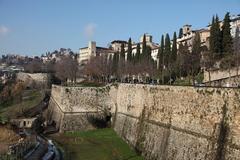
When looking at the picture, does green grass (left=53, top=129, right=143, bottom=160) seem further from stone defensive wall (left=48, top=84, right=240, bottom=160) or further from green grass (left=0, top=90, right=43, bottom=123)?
green grass (left=0, top=90, right=43, bottom=123)

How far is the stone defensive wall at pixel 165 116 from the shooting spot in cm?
2350

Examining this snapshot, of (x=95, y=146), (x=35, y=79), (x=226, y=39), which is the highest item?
(x=226, y=39)

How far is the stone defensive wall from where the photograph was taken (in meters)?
23.5

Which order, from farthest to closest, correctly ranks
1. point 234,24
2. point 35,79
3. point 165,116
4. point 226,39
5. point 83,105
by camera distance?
point 35,79, point 234,24, point 226,39, point 83,105, point 165,116

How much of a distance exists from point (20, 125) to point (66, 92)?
930 cm

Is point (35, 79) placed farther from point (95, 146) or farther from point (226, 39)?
point (95, 146)

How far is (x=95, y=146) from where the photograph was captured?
38438mm

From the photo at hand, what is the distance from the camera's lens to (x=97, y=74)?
273 ft

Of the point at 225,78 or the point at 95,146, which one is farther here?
the point at 225,78

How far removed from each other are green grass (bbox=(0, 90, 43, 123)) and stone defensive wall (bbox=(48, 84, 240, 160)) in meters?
12.9

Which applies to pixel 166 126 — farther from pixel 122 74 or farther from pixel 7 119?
pixel 122 74

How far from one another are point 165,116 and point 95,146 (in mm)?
9211

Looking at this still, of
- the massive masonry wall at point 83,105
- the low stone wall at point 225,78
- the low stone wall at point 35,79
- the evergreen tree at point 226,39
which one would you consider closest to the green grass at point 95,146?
the massive masonry wall at point 83,105

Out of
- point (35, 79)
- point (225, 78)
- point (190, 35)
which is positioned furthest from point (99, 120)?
point (190, 35)
